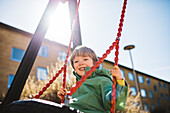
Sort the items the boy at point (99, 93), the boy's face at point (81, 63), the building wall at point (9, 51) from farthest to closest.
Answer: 1. the building wall at point (9, 51)
2. the boy's face at point (81, 63)
3. the boy at point (99, 93)

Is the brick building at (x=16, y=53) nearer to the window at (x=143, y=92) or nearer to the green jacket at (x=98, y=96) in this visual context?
the green jacket at (x=98, y=96)

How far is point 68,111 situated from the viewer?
0.37 metres

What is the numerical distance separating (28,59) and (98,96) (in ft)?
1.76

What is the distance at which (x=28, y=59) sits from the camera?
1.02 meters

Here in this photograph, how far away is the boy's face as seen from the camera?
1.14 metres

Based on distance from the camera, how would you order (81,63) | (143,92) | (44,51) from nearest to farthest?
1. (81,63)
2. (44,51)
3. (143,92)

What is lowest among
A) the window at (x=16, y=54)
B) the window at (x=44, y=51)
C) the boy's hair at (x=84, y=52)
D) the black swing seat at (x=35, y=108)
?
the black swing seat at (x=35, y=108)

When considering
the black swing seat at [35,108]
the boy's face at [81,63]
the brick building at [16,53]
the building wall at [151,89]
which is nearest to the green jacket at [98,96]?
the boy's face at [81,63]

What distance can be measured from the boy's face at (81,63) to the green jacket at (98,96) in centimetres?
14

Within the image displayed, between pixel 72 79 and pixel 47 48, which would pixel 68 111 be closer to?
pixel 72 79

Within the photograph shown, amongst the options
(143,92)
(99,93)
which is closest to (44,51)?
(99,93)

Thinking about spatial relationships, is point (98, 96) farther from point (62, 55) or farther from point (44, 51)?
point (44, 51)

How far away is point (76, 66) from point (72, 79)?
165 centimetres

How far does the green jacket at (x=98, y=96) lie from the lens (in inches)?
31.2
